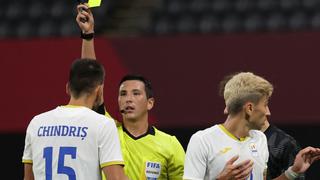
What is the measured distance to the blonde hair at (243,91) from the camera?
5152 millimetres

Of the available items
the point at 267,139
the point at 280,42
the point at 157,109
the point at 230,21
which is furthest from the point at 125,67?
the point at 267,139

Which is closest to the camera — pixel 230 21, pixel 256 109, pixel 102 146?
pixel 102 146

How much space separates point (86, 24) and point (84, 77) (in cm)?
84

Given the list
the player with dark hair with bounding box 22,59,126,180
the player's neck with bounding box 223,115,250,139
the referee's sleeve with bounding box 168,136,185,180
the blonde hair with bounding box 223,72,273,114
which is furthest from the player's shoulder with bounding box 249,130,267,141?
the player with dark hair with bounding box 22,59,126,180

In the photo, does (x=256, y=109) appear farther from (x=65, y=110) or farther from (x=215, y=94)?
(x=215, y=94)

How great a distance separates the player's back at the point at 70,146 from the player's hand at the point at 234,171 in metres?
0.70

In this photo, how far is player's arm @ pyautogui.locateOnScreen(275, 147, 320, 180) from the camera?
5.29 m

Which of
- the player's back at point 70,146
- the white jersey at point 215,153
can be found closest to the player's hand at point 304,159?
the white jersey at point 215,153

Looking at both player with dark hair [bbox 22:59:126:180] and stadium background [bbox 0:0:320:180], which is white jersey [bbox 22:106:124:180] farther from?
stadium background [bbox 0:0:320:180]

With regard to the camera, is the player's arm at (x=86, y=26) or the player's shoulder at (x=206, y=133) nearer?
the player's shoulder at (x=206, y=133)

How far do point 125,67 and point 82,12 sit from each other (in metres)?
4.20

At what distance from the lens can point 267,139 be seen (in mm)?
5867

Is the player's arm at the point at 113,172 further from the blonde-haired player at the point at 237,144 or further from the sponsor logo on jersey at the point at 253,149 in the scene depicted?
the sponsor logo on jersey at the point at 253,149

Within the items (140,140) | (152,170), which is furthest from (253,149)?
(140,140)
